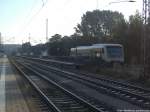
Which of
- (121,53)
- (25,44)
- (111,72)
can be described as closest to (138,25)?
(121,53)

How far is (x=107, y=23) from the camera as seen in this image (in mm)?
140125

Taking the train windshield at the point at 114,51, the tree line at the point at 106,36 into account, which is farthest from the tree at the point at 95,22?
the train windshield at the point at 114,51

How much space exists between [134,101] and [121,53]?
104 ft

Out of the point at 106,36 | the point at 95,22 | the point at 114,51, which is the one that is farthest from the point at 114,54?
the point at 95,22

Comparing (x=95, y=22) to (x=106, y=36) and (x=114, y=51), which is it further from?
(x=114, y=51)

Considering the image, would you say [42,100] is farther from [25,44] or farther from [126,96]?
[25,44]

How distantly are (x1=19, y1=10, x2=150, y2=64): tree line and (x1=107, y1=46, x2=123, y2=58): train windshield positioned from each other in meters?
3.05

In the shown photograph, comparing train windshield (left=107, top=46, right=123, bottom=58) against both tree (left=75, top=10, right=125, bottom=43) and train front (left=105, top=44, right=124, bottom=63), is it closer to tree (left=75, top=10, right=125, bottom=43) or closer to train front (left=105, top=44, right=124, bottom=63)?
train front (left=105, top=44, right=124, bottom=63)

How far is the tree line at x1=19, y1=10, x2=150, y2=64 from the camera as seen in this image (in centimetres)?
5683

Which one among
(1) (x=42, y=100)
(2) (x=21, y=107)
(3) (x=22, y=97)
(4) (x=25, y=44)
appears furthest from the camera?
(4) (x=25, y=44)

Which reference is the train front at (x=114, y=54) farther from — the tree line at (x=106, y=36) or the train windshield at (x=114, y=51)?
the tree line at (x=106, y=36)

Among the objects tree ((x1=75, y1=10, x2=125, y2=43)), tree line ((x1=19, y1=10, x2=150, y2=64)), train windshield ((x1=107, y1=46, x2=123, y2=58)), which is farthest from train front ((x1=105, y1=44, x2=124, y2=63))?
tree ((x1=75, y1=10, x2=125, y2=43))

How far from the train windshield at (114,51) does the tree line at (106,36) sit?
3.05 meters

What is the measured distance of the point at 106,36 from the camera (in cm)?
7538
